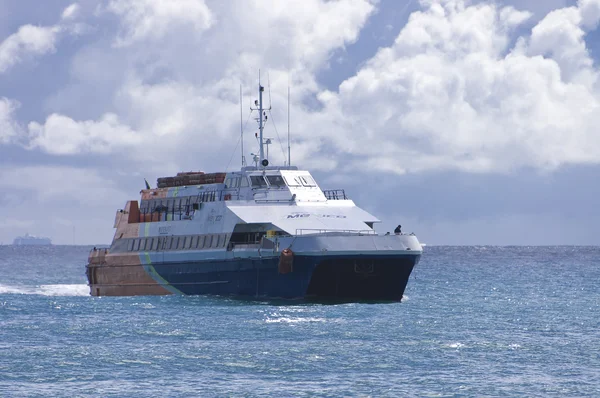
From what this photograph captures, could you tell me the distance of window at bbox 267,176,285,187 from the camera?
58844 millimetres

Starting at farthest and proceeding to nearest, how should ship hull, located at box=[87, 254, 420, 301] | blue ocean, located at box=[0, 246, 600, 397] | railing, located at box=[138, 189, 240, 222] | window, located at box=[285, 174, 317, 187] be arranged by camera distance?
1. railing, located at box=[138, 189, 240, 222]
2. window, located at box=[285, 174, 317, 187]
3. ship hull, located at box=[87, 254, 420, 301]
4. blue ocean, located at box=[0, 246, 600, 397]

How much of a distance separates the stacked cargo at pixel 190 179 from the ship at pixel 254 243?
0.09m

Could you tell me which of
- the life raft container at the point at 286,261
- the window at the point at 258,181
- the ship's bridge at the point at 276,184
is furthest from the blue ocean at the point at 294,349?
the window at the point at 258,181

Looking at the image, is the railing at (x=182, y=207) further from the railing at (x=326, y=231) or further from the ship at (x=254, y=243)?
the railing at (x=326, y=231)

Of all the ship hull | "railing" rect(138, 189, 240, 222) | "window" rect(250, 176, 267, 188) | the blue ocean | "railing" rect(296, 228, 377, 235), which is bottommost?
the blue ocean

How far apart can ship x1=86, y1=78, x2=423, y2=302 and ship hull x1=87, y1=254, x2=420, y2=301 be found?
0.05 m

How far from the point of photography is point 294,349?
3800 centimetres

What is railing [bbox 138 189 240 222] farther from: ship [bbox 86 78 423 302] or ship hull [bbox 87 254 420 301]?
ship hull [bbox 87 254 420 301]

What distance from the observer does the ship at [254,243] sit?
51750mm

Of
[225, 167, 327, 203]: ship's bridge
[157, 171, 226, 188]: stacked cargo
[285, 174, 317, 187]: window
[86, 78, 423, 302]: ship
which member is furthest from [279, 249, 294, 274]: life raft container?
[157, 171, 226, 188]: stacked cargo

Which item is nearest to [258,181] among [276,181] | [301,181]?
[276,181]

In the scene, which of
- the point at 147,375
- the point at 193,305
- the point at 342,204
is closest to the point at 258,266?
the point at 193,305

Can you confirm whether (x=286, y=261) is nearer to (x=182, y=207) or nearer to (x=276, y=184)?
(x=276, y=184)

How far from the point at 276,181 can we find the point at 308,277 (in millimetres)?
8948
